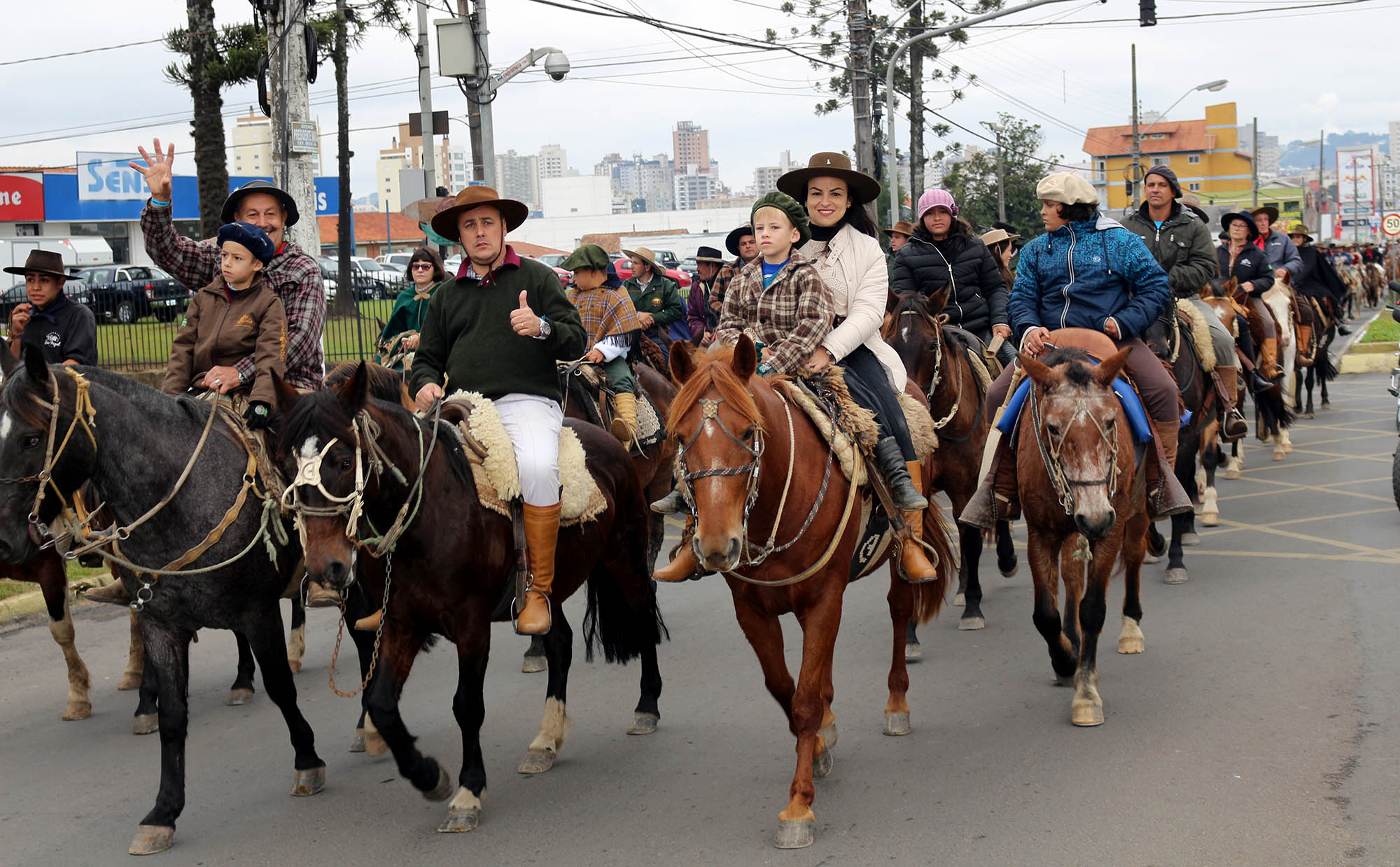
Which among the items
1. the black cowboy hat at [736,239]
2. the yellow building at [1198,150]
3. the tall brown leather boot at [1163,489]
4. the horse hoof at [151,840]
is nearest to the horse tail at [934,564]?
the tall brown leather boot at [1163,489]

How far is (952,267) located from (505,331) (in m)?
5.37

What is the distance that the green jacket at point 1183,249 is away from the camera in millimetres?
9914

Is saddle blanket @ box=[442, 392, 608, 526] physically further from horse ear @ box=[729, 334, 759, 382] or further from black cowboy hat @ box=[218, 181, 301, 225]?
black cowboy hat @ box=[218, 181, 301, 225]

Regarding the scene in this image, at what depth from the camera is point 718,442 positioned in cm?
484

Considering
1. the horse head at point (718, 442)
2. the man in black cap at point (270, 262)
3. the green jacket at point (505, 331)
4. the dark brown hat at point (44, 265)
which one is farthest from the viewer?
the dark brown hat at point (44, 265)

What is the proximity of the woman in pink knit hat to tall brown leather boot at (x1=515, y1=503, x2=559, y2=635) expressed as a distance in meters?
5.23

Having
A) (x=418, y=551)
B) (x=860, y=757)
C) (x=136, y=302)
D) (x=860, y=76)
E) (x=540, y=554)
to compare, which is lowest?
(x=860, y=757)

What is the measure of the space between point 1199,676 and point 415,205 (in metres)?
13.3

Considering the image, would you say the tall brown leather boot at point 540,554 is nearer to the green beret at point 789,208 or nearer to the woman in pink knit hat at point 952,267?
the green beret at point 789,208

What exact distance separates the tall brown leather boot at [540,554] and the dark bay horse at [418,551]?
103mm

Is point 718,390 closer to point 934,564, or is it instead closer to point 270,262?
point 934,564

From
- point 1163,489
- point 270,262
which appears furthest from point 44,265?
point 1163,489

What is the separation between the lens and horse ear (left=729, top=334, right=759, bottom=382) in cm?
493

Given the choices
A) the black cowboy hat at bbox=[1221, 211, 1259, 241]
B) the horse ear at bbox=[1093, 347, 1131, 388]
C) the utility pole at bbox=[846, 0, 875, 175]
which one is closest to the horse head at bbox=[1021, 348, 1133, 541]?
the horse ear at bbox=[1093, 347, 1131, 388]
